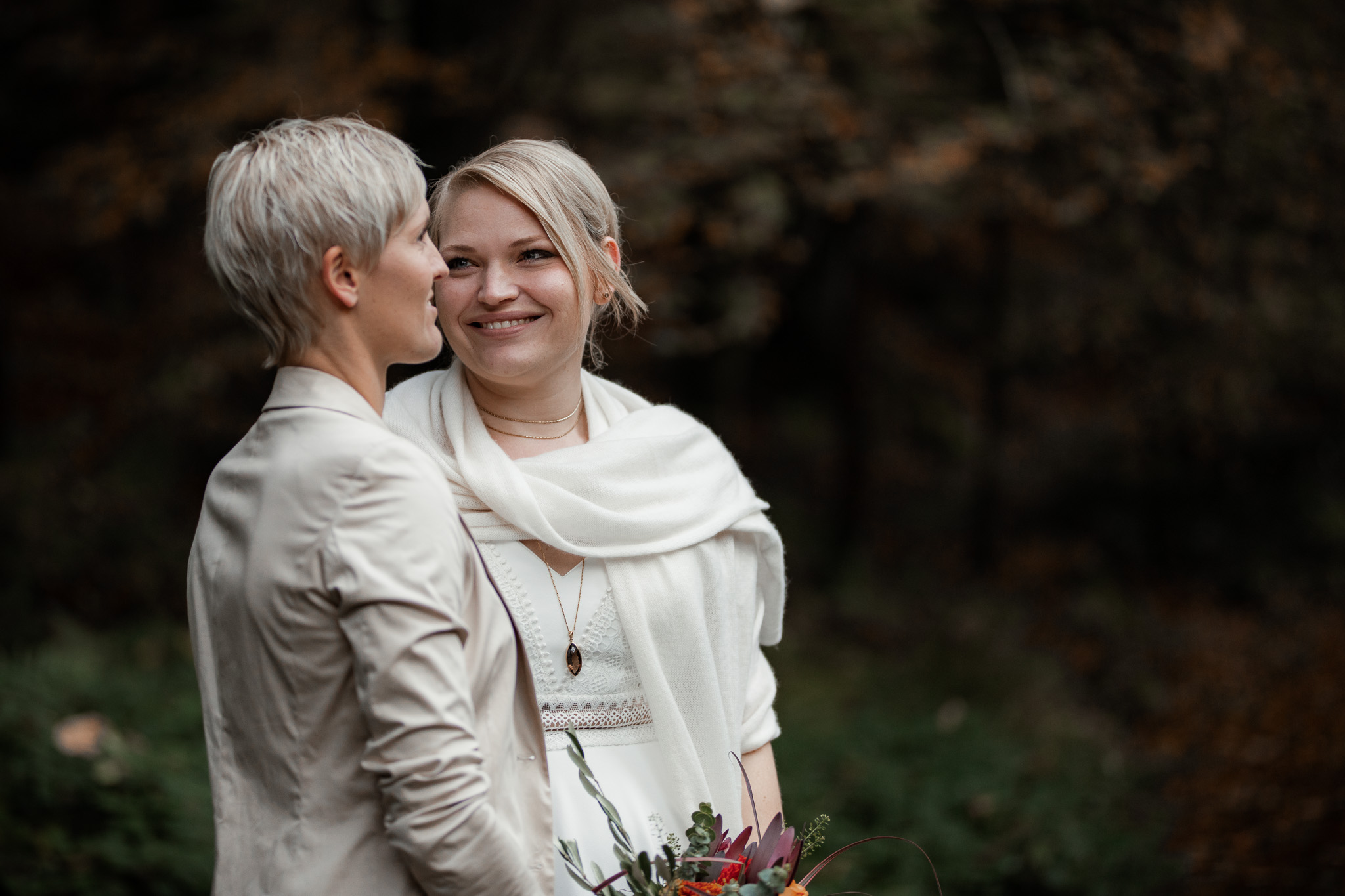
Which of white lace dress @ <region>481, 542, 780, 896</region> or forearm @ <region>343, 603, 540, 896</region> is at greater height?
forearm @ <region>343, 603, 540, 896</region>

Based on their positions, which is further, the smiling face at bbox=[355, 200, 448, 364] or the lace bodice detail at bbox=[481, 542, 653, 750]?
the lace bodice detail at bbox=[481, 542, 653, 750]

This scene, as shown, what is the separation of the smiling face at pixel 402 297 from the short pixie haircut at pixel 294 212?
2cm

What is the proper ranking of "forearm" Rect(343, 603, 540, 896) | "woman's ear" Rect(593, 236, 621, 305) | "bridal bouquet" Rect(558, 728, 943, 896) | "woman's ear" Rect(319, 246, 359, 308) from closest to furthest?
1. "forearm" Rect(343, 603, 540, 896)
2. "woman's ear" Rect(319, 246, 359, 308)
3. "bridal bouquet" Rect(558, 728, 943, 896)
4. "woman's ear" Rect(593, 236, 621, 305)

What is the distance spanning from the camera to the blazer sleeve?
1.20 metres

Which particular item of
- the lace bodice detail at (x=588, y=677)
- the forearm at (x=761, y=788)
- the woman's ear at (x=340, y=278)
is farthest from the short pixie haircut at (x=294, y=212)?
the forearm at (x=761, y=788)

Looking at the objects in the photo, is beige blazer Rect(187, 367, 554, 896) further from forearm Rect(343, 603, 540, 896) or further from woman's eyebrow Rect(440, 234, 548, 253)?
woman's eyebrow Rect(440, 234, 548, 253)

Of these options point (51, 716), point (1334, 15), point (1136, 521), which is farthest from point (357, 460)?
point (1136, 521)

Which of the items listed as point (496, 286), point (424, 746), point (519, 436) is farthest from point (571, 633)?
point (424, 746)

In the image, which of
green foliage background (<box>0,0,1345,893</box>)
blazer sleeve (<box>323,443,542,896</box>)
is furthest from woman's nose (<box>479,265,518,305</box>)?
green foliage background (<box>0,0,1345,893</box>)

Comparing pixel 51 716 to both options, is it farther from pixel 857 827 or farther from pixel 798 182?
pixel 798 182

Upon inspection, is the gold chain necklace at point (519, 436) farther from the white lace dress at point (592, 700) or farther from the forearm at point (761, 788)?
the forearm at point (761, 788)

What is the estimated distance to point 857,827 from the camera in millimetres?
4621

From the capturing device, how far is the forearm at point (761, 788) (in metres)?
2.00

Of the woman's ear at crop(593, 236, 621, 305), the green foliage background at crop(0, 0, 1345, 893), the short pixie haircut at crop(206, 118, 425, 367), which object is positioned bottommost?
the green foliage background at crop(0, 0, 1345, 893)
